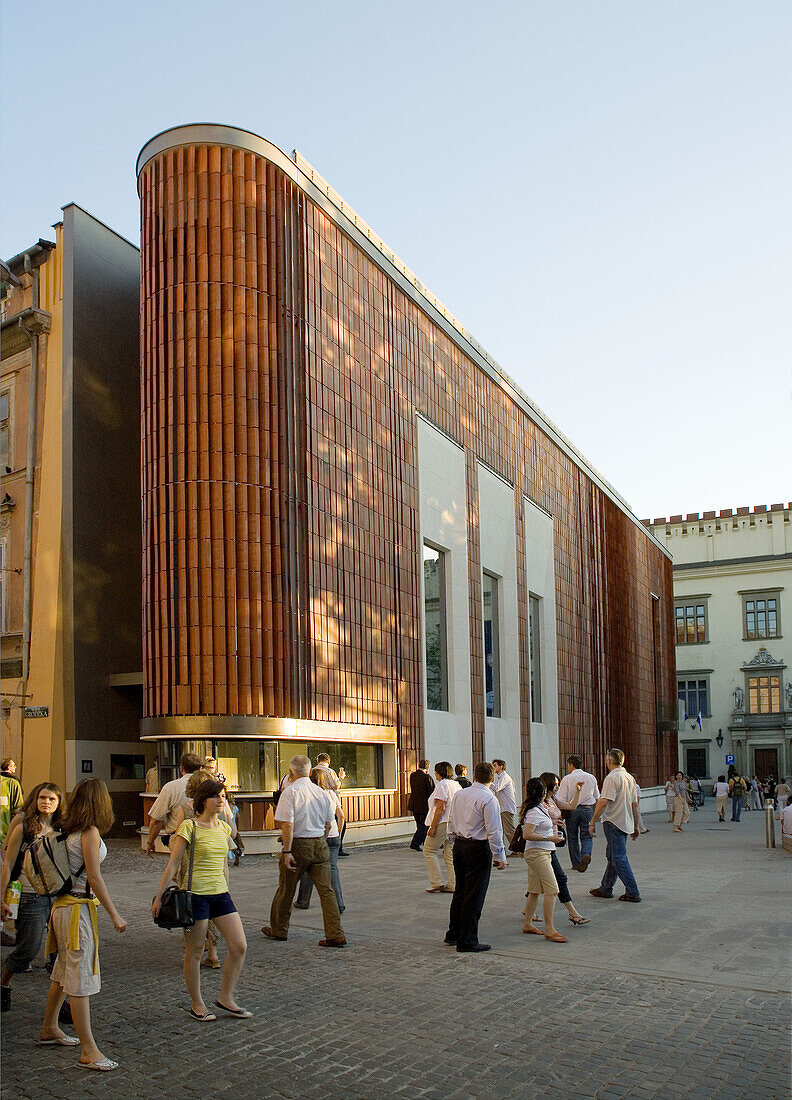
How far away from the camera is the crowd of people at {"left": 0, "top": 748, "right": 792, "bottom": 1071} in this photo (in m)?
6.50

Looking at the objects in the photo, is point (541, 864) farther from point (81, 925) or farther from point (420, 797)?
point (420, 797)

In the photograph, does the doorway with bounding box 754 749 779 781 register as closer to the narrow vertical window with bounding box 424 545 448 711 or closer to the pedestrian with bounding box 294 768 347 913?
the narrow vertical window with bounding box 424 545 448 711

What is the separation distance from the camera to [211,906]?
7168 millimetres

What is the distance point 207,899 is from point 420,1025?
162cm

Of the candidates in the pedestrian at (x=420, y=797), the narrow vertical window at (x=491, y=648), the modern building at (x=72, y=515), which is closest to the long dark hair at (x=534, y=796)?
the pedestrian at (x=420, y=797)

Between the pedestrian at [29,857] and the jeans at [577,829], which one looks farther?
the jeans at [577,829]

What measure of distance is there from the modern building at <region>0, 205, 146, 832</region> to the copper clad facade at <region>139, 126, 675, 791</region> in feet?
15.5

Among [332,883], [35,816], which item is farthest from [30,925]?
[332,883]

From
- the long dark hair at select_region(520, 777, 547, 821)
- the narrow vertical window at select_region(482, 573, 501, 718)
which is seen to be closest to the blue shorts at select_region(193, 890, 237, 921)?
the long dark hair at select_region(520, 777, 547, 821)

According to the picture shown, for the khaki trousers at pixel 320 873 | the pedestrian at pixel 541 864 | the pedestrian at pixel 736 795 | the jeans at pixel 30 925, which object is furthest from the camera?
the pedestrian at pixel 736 795

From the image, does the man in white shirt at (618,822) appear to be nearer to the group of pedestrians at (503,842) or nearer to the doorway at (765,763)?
the group of pedestrians at (503,842)

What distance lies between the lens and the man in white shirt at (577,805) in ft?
51.2

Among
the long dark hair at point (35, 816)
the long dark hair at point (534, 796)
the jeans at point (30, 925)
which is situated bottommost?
the jeans at point (30, 925)

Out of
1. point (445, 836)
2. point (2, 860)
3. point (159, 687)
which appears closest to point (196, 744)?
point (159, 687)
